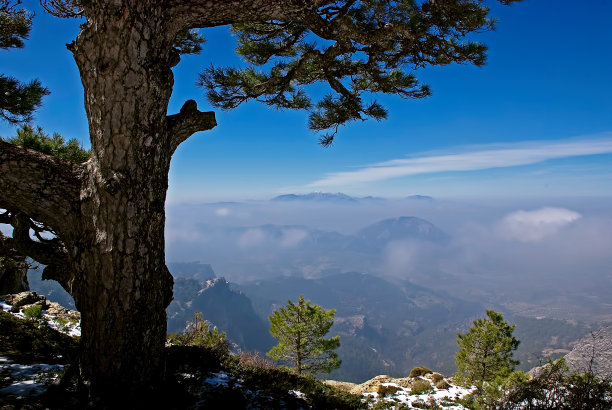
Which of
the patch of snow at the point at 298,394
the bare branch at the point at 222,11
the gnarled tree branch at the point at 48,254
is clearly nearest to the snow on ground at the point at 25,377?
the gnarled tree branch at the point at 48,254

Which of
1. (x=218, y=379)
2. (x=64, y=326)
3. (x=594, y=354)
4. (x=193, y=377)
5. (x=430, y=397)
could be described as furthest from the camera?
(x=430, y=397)

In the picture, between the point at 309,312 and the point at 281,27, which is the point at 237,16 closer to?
the point at 281,27

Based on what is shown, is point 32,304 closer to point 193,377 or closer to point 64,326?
point 64,326

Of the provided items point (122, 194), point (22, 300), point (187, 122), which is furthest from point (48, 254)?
point (22, 300)

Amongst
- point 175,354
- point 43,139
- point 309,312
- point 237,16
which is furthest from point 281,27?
point 309,312

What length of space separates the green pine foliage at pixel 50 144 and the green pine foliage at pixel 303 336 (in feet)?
42.3

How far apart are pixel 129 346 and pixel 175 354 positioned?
251 centimetres

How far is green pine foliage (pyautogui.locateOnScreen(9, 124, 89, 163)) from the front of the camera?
20.2ft

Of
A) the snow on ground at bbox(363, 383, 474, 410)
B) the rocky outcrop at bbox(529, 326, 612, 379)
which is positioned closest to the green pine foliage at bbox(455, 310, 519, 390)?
the rocky outcrop at bbox(529, 326, 612, 379)

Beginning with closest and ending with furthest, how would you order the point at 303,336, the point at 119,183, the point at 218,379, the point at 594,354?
the point at 119,183 < the point at 594,354 < the point at 218,379 < the point at 303,336

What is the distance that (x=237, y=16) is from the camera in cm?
333

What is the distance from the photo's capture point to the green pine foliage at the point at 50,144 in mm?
6168

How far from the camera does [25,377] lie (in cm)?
378

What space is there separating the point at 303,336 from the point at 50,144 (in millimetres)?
14714
